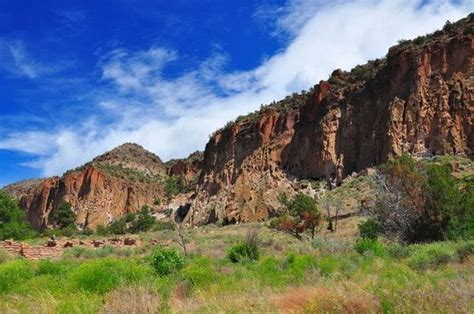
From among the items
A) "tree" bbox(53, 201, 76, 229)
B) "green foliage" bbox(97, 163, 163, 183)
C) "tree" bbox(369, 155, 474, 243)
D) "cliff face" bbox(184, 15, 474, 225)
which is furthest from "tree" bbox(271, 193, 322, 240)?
"green foliage" bbox(97, 163, 163, 183)

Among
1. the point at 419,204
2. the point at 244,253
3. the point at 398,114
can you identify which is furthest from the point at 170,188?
the point at 244,253

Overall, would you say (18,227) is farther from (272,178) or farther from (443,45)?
(443,45)

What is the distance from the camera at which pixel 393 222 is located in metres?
22.3

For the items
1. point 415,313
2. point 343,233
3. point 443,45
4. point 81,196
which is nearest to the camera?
point 415,313

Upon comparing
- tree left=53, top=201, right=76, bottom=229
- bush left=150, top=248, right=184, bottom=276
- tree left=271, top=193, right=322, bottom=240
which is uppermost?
tree left=53, top=201, right=76, bottom=229

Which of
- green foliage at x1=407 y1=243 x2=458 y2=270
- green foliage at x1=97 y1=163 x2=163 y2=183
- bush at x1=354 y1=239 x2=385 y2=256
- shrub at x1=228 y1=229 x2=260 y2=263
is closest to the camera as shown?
green foliage at x1=407 y1=243 x2=458 y2=270

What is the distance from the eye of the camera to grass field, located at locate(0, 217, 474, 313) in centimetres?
608

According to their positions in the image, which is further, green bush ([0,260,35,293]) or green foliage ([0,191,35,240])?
green foliage ([0,191,35,240])

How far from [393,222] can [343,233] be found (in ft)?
33.1

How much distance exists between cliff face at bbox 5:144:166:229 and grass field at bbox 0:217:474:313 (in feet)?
245

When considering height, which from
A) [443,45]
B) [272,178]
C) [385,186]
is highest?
[443,45]

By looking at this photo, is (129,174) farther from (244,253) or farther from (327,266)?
(327,266)

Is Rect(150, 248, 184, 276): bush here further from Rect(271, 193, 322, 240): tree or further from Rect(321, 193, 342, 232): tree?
Rect(321, 193, 342, 232): tree

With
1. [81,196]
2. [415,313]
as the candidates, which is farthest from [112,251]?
[81,196]
